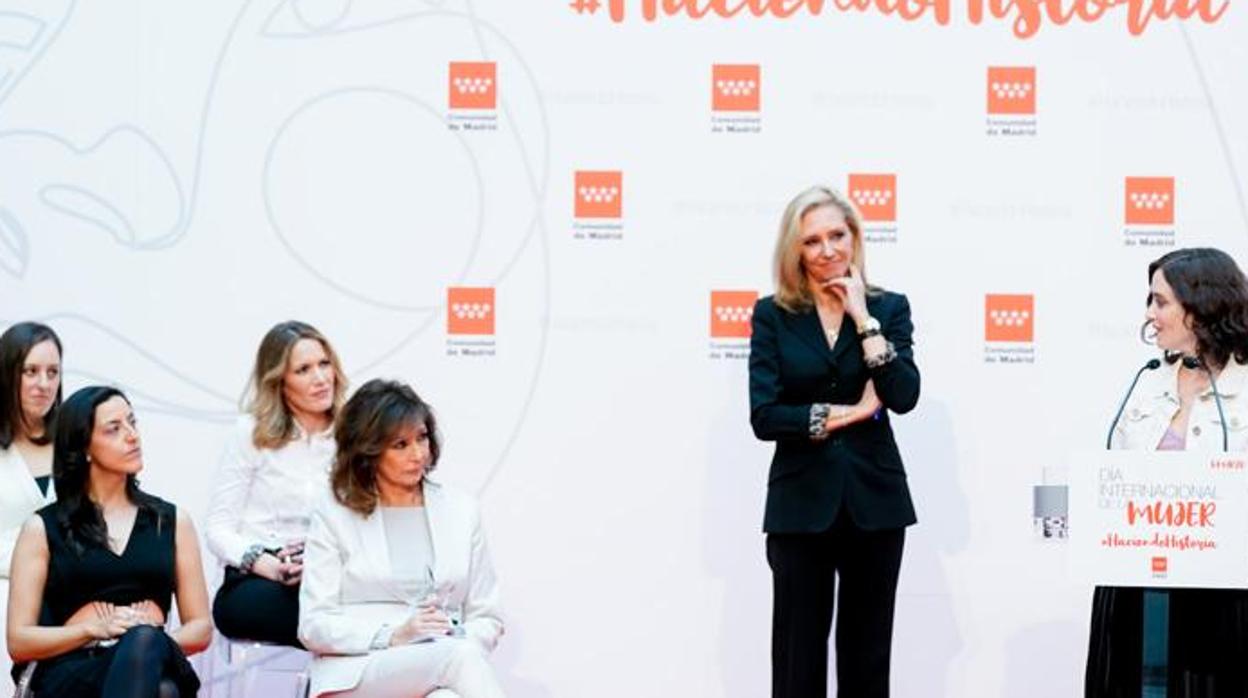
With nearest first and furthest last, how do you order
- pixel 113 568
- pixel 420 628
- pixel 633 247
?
A: 1. pixel 420 628
2. pixel 113 568
3. pixel 633 247

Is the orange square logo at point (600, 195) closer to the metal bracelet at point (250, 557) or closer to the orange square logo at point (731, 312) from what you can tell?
the orange square logo at point (731, 312)

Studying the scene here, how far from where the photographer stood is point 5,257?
5.71 m

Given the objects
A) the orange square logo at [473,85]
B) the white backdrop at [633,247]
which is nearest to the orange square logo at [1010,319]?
the white backdrop at [633,247]

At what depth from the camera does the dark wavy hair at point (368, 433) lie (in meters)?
4.19

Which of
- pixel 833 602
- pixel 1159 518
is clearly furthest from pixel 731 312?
pixel 1159 518

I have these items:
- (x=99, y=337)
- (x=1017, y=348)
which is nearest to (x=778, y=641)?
(x=1017, y=348)

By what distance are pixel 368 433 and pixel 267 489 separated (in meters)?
0.78

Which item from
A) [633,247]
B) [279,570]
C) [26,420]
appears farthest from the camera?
[633,247]

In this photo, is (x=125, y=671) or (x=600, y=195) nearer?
(x=125, y=671)

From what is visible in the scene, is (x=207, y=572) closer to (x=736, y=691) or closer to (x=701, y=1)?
(x=736, y=691)

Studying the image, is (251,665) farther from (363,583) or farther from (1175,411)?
(1175,411)

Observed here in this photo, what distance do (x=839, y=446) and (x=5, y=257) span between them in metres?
3.04

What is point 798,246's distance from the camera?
4.49 m

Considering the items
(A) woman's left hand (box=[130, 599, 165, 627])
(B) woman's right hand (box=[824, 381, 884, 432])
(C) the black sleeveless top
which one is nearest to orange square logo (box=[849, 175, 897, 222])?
(B) woman's right hand (box=[824, 381, 884, 432])
